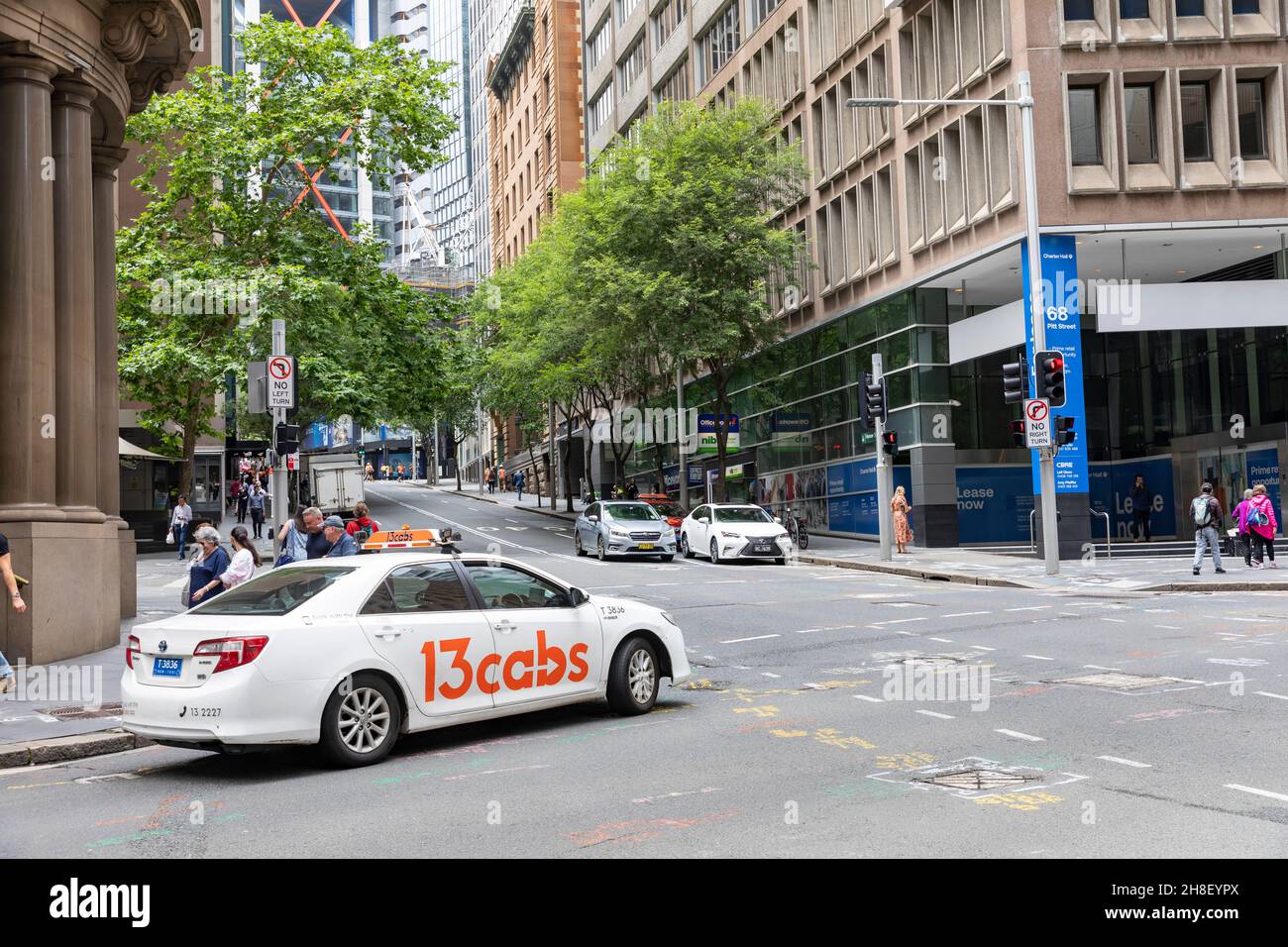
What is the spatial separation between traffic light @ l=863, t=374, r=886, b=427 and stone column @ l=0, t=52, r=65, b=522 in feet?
65.6

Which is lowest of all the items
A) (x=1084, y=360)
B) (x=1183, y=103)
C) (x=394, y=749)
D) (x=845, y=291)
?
(x=394, y=749)

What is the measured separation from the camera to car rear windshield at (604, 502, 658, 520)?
34.0 meters

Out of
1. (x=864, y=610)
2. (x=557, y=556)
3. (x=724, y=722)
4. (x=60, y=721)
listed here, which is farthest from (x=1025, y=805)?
(x=557, y=556)

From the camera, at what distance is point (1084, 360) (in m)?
40.2

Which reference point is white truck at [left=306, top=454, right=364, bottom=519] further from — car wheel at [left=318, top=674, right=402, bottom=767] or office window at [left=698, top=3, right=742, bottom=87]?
car wheel at [left=318, top=674, right=402, bottom=767]

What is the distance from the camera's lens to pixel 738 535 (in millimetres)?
32031

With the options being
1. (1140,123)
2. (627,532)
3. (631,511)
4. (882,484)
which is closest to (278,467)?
(627,532)

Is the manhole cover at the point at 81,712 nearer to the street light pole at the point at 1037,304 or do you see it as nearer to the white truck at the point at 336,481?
the street light pole at the point at 1037,304

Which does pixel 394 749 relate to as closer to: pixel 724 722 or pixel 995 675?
pixel 724 722

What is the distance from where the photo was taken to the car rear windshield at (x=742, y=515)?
3325cm

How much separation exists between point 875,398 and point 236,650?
24.0 m

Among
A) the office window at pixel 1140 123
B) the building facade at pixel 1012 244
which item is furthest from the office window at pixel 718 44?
the office window at pixel 1140 123

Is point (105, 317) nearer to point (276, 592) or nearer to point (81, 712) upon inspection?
point (81, 712)
